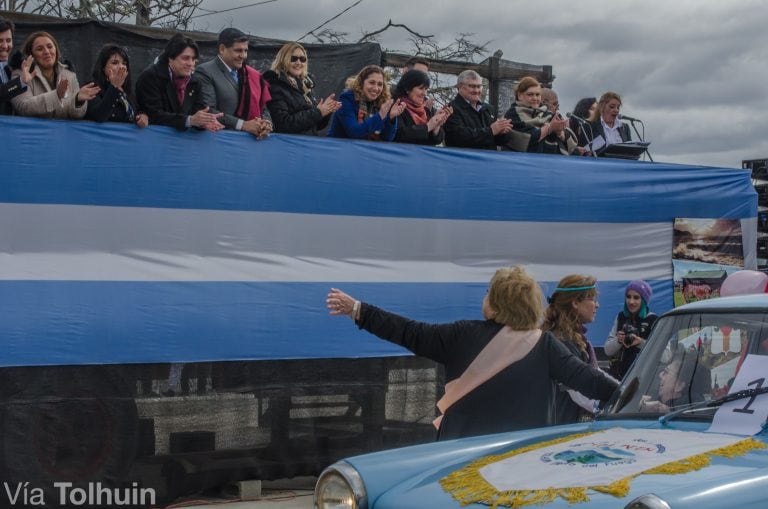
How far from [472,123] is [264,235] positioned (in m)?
2.29

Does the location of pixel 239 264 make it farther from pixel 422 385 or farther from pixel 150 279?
pixel 422 385

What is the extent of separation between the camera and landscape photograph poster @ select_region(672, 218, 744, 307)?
30.7ft

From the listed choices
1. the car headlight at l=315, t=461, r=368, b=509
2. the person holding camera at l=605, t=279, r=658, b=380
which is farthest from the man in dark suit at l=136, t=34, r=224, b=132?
the car headlight at l=315, t=461, r=368, b=509

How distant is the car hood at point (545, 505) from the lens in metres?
3.43

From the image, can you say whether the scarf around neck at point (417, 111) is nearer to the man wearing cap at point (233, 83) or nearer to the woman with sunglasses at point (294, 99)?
the woman with sunglasses at point (294, 99)

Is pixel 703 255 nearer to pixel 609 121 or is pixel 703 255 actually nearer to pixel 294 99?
pixel 609 121

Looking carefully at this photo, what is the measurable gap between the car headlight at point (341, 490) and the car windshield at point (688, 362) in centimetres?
120

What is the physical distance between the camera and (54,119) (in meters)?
6.89

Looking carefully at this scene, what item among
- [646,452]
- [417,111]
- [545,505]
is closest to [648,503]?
[545,505]

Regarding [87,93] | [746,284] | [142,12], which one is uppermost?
[142,12]

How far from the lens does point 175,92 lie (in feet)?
24.8

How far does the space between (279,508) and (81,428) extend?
140cm

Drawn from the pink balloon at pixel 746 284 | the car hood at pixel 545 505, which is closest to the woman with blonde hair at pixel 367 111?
the pink balloon at pixel 746 284

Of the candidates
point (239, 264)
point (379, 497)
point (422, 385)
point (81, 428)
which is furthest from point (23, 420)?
point (379, 497)
